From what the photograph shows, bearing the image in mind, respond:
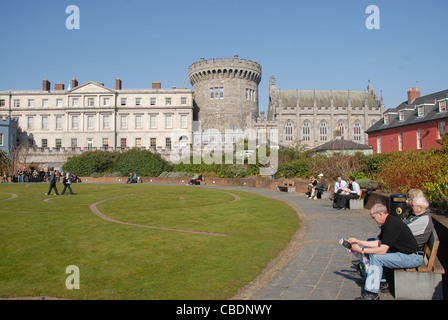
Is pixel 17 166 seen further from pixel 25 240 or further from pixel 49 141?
pixel 25 240

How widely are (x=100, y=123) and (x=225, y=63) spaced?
25923 mm

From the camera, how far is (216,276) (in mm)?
5949

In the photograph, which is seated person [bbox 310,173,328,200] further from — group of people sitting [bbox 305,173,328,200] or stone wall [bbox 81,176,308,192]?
stone wall [bbox 81,176,308,192]

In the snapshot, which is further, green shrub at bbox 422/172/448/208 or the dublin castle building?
the dublin castle building

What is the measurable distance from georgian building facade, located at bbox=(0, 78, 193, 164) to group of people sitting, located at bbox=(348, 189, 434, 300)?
2287 inches

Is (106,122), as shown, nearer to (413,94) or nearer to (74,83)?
(74,83)

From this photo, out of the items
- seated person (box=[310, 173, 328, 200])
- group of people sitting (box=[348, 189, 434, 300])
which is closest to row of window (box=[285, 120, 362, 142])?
seated person (box=[310, 173, 328, 200])

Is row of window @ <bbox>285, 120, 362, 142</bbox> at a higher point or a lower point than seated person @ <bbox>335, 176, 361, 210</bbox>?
higher

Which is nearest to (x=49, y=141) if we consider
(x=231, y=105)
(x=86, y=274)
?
(x=231, y=105)

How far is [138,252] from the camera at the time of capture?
7590 millimetres

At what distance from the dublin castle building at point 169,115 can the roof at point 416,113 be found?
19.3 meters

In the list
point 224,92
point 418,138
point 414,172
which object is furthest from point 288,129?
point 414,172

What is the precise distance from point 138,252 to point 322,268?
12.8 feet

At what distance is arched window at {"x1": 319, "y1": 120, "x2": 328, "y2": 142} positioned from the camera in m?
67.6
